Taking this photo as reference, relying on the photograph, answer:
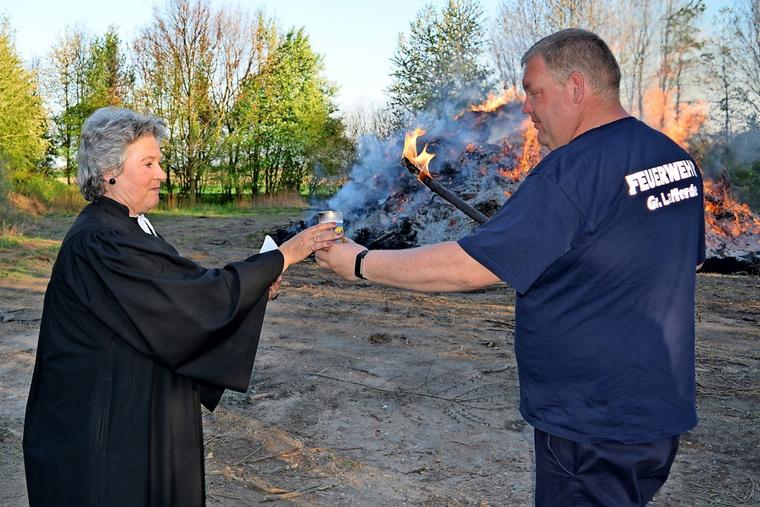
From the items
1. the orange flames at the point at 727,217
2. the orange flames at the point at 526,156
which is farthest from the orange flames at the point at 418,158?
the orange flames at the point at 727,217

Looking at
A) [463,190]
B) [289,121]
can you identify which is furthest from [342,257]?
[289,121]

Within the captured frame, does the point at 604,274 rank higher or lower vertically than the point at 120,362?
higher

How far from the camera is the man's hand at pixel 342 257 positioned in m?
2.86

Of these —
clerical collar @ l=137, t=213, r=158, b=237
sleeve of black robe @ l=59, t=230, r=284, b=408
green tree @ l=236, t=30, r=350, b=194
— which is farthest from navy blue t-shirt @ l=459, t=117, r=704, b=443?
green tree @ l=236, t=30, r=350, b=194

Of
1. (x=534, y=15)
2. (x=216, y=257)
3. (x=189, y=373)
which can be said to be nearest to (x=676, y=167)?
(x=189, y=373)

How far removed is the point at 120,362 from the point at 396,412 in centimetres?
325

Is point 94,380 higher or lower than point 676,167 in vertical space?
lower

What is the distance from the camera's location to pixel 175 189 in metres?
32.9

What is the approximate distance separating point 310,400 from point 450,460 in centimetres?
157

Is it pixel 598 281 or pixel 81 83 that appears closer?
pixel 598 281

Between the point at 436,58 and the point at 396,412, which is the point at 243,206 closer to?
the point at 436,58

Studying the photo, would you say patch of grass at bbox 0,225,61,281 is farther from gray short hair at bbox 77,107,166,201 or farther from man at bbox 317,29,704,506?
man at bbox 317,29,704,506

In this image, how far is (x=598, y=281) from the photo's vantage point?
206 cm

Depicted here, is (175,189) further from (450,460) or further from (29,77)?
(450,460)
